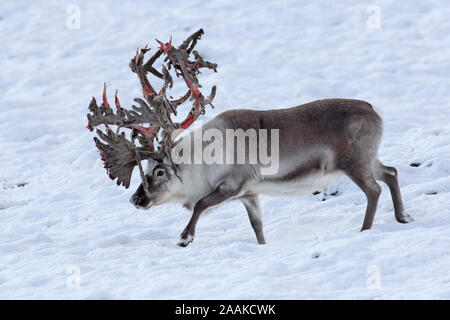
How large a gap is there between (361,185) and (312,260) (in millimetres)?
1531

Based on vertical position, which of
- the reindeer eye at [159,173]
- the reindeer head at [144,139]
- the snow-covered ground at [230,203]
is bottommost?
the snow-covered ground at [230,203]

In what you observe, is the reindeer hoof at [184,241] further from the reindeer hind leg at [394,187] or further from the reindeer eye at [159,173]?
the reindeer hind leg at [394,187]

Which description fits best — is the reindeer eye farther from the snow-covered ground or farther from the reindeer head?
the snow-covered ground

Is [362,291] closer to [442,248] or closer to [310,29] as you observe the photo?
[442,248]

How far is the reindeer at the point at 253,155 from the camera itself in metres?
7.12

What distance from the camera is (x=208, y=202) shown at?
716 centimetres

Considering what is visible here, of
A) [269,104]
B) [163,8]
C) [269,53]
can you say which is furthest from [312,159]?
[163,8]

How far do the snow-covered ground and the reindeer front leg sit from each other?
7.4 inches

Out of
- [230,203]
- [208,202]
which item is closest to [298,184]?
[208,202]

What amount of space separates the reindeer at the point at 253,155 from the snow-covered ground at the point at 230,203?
1.56ft

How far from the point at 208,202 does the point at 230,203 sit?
224 cm

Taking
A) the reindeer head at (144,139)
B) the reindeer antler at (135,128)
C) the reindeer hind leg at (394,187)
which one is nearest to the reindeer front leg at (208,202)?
the reindeer head at (144,139)

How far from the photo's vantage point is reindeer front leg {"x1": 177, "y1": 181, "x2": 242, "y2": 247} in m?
7.13

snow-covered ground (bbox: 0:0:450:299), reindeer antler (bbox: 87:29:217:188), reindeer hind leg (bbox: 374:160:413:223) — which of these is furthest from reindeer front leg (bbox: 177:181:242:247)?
reindeer hind leg (bbox: 374:160:413:223)
